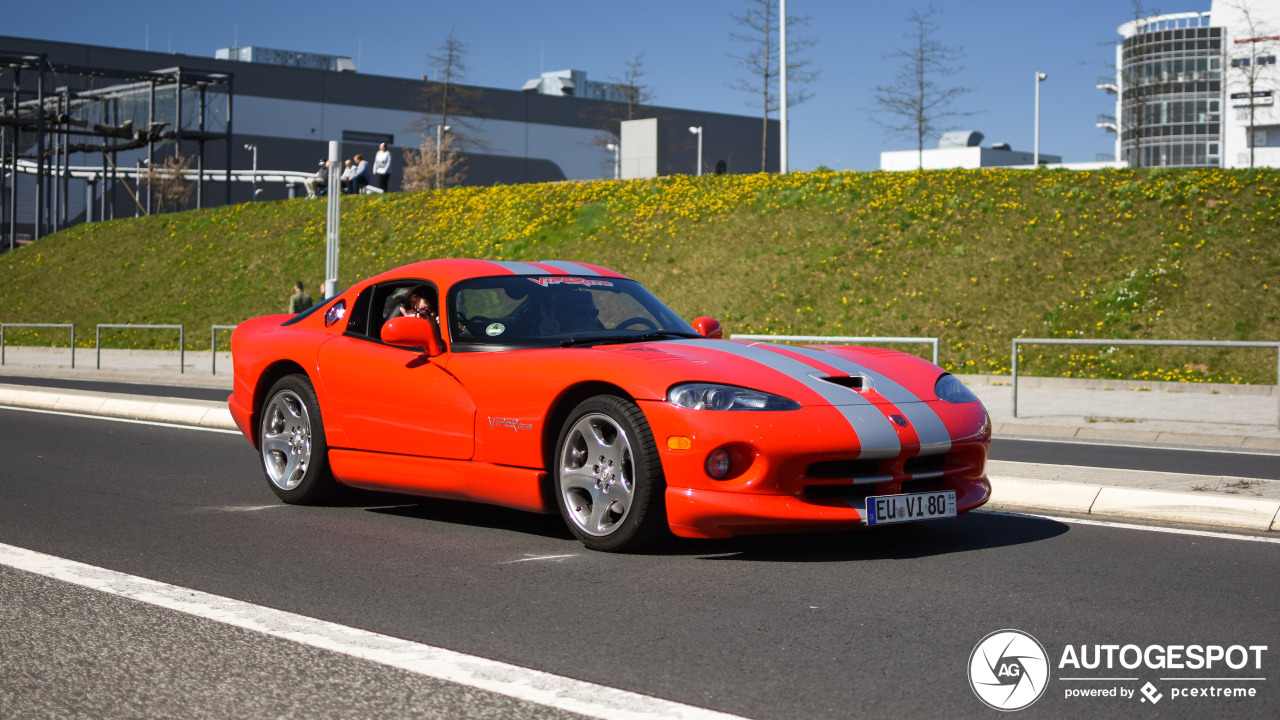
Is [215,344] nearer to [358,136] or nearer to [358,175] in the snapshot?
[358,175]

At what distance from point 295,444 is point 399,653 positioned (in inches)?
152

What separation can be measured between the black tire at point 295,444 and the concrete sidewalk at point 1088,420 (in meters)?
4.03

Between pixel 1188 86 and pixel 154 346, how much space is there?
106m

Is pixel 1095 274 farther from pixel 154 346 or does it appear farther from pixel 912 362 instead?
pixel 154 346

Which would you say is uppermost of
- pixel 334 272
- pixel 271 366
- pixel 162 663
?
pixel 334 272

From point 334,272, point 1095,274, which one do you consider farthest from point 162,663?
point 1095,274

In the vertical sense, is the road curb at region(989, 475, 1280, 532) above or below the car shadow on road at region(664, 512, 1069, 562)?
above

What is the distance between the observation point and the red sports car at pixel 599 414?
216 inches

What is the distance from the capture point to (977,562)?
18.5 feet

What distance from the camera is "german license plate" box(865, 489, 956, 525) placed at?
5547 mm

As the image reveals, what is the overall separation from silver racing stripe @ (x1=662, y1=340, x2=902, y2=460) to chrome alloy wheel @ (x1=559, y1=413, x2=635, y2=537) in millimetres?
767

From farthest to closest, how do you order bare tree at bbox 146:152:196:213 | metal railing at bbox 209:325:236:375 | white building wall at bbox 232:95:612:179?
white building wall at bbox 232:95:612:179 < bare tree at bbox 146:152:196:213 < metal railing at bbox 209:325:236:375

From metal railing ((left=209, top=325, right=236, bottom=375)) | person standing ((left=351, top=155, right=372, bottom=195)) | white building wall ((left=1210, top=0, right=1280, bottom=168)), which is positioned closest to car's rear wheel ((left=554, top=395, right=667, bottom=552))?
metal railing ((left=209, top=325, right=236, bottom=375))

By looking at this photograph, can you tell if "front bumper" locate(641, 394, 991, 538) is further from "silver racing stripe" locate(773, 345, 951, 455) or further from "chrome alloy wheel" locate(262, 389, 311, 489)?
"chrome alloy wheel" locate(262, 389, 311, 489)
